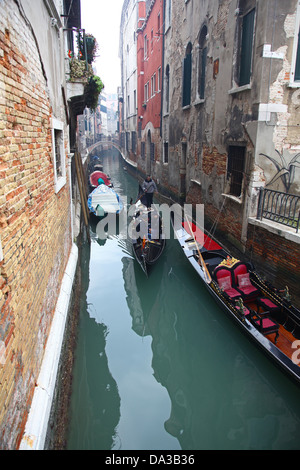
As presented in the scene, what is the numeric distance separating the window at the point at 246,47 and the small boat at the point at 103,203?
5550 mm

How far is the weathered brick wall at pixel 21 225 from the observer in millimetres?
1931

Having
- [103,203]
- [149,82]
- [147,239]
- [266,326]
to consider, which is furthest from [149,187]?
[149,82]

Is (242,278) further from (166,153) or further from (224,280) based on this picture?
(166,153)

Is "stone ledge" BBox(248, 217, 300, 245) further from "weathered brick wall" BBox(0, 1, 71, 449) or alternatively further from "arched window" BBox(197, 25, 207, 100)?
"arched window" BBox(197, 25, 207, 100)

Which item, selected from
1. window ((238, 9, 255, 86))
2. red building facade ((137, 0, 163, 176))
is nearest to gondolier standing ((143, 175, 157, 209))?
red building facade ((137, 0, 163, 176))

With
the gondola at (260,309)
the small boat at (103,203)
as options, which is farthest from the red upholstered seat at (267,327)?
the small boat at (103,203)

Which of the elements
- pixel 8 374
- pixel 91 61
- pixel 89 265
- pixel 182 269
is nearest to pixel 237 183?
pixel 182 269

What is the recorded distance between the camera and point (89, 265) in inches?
299

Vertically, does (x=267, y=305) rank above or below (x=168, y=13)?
below

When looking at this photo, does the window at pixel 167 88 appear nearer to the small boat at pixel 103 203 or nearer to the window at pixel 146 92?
the small boat at pixel 103 203

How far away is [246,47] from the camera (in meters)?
6.06

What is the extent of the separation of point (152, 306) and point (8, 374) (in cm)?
418

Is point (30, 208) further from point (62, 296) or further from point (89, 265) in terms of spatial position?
point (89, 265)

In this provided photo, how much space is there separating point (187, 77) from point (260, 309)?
777 centimetres
